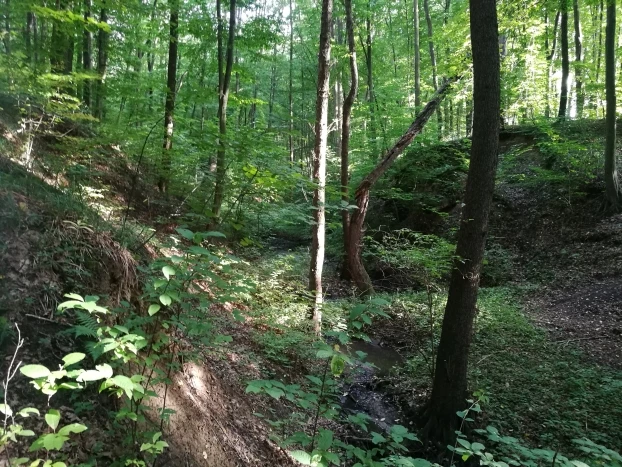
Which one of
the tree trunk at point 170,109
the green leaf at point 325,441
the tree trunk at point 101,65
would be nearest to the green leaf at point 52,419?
the green leaf at point 325,441

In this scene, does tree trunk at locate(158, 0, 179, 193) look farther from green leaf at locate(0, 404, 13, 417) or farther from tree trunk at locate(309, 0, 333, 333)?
green leaf at locate(0, 404, 13, 417)

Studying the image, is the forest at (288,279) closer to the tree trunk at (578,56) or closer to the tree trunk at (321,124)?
the tree trunk at (321,124)

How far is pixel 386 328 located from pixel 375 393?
259 cm

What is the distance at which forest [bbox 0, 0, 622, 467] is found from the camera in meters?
2.62

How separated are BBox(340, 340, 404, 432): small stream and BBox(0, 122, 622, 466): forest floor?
0.04 m

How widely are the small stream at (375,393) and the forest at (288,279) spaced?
5 centimetres

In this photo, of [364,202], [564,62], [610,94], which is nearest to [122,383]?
[364,202]

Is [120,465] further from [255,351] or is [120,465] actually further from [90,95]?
[90,95]

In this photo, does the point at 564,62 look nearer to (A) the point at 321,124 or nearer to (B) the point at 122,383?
(A) the point at 321,124

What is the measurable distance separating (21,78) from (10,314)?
4769 mm

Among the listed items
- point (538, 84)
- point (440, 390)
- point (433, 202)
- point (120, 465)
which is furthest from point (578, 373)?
point (538, 84)

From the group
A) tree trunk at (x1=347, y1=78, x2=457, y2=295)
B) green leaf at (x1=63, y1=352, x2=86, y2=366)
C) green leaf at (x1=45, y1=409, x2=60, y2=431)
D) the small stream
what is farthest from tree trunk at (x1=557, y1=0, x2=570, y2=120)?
green leaf at (x1=45, y1=409, x2=60, y2=431)

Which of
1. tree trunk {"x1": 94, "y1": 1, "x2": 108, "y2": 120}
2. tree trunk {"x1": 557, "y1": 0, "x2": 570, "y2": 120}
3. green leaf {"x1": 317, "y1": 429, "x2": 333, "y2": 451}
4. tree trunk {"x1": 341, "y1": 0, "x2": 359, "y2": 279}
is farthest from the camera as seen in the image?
tree trunk {"x1": 557, "y1": 0, "x2": 570, "y2": 120}

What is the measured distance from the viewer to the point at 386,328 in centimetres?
930
